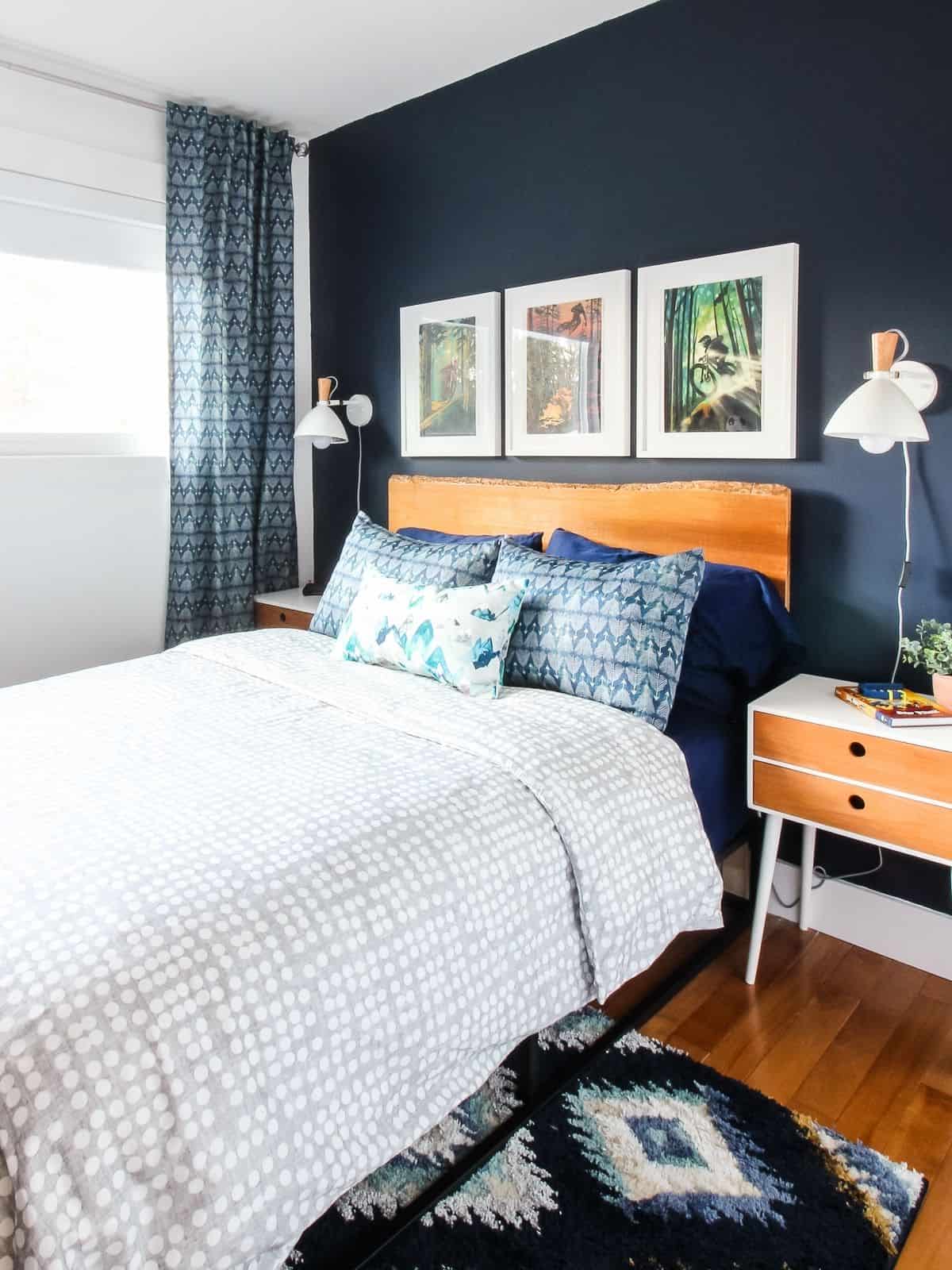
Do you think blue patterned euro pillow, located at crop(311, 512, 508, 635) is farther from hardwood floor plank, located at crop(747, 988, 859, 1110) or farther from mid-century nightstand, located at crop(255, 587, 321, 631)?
hardwood floor plank, located at crop(747, 988, 859, 1110)

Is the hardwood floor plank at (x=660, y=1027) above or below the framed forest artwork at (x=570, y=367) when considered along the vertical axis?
below

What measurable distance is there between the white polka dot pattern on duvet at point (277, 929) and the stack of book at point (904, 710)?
44cm

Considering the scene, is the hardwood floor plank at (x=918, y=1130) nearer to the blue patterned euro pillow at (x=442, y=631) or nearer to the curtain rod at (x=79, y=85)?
the blue patterned euro pillow at (x=442, y=631)

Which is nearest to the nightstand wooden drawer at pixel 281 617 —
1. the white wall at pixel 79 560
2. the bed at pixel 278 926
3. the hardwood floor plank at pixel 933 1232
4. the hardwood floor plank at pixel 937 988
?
the white wall at pixel 79 560

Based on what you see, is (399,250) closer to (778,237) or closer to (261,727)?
(778,237)

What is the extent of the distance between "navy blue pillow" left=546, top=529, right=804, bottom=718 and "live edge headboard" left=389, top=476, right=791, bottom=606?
8 cm

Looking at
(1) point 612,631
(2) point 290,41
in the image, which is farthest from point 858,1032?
(2) point 290,41

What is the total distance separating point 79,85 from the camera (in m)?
3.00

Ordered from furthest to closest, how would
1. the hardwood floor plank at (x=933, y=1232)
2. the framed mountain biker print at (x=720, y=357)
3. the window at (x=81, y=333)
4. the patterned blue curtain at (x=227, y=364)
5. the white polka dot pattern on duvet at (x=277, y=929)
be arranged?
the patterned blue curtain at (x=227, y=364)
the window at (x=81, y=333)
the framed mountain biker print at (x=720, y=357)
the hardwood floor plank at (x=933, y=1232)
the white polka dot pattern on duvet at (x=277, y=929)

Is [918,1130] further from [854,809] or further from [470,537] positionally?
[470,537]

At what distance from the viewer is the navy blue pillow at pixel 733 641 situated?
7.32 ft

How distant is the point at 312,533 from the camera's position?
3.89m

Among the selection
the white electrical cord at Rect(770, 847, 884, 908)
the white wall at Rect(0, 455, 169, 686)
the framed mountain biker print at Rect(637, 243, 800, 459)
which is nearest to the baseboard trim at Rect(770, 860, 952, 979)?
the white electrical cord at Rect(770, 847, 884, 908)

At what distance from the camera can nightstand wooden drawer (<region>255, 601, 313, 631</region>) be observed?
11.0 feet
